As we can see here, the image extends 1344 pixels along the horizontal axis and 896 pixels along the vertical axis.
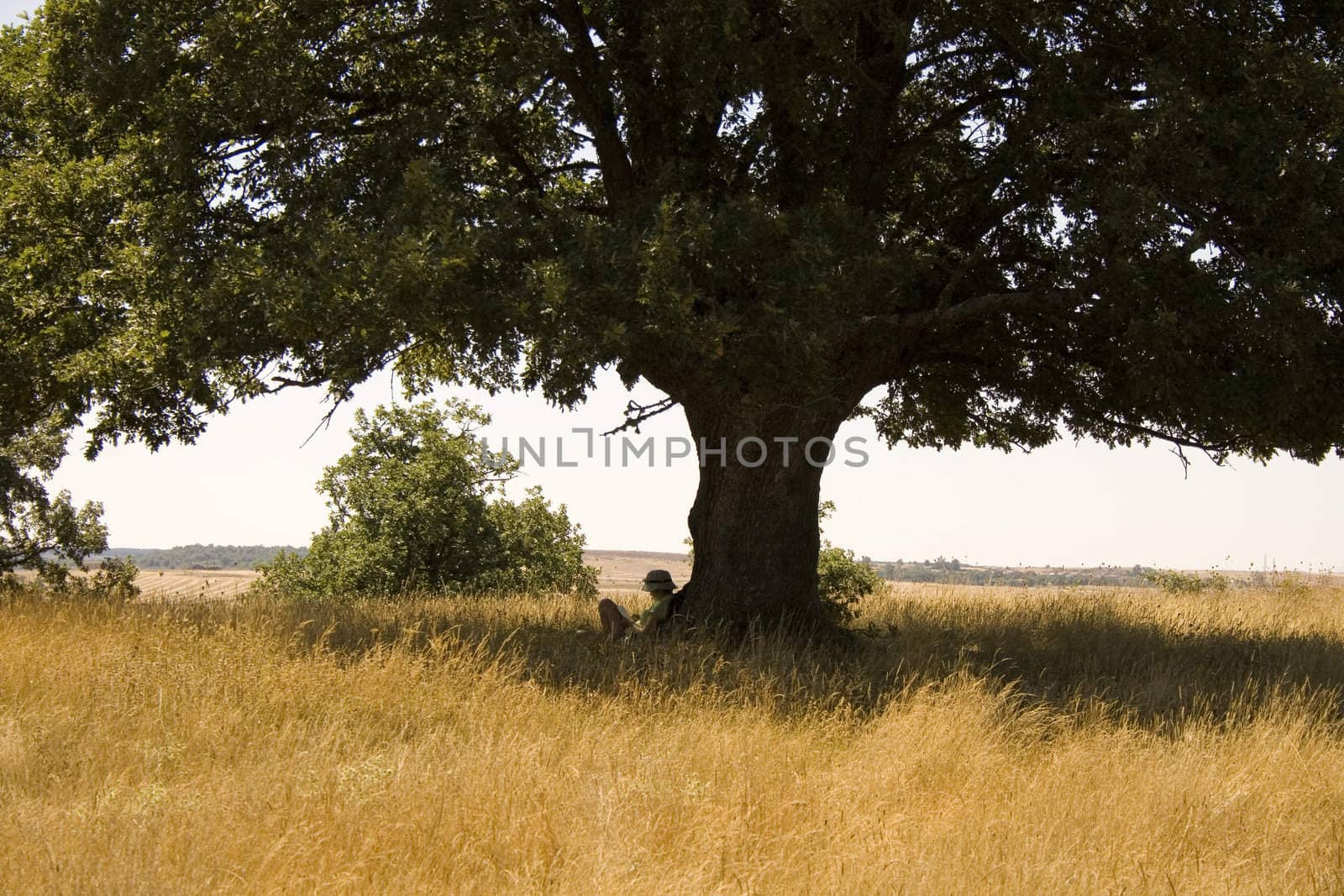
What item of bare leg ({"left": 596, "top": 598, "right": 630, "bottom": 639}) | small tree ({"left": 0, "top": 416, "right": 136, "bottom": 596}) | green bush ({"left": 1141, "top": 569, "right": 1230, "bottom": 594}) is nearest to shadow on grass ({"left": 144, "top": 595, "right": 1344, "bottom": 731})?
bare leg ({"left": 596, "top": 598, "right": 630, "bottom": 639})

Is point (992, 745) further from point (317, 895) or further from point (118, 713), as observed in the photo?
point (118, 713)

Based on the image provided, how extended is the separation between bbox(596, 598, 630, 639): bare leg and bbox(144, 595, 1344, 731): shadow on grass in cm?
21

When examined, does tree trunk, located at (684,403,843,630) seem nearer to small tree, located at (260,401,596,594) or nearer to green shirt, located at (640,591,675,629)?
green shirt, located at (640,591,675,629)

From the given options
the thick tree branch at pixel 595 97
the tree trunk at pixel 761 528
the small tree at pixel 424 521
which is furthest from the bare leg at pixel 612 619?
the small tree at pixel 424 521

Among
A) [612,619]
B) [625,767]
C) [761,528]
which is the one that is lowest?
[625,767]

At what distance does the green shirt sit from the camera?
11797 mm

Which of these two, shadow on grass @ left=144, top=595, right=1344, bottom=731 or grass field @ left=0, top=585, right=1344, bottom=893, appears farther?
shadow on grass @ left=144, top=595, right=1344, bottom=731

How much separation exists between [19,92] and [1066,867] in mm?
13798

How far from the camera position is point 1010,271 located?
13.1m

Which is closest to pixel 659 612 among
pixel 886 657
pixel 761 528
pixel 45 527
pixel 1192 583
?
pixel 761 528

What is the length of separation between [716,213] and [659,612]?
4377mm

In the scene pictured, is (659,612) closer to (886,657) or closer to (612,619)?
(612,619)

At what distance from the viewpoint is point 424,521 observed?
862 inches

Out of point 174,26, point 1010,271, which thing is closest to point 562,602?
point 1010,271
